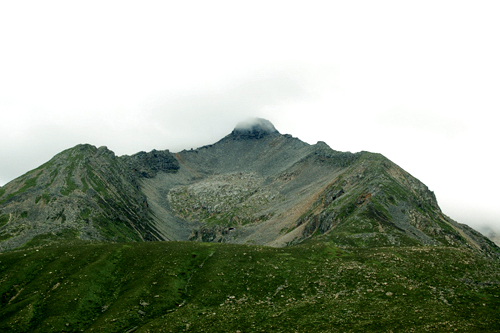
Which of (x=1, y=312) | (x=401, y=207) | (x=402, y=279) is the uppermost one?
(x=401, y=207)

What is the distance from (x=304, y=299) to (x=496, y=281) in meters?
25.0

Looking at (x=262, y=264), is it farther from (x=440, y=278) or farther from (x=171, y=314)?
(x=440, y=278)

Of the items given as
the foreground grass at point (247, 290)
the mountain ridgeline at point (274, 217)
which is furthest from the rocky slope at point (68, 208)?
the foreground grass at point (247, 290)

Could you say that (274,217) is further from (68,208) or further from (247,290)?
(247,290)

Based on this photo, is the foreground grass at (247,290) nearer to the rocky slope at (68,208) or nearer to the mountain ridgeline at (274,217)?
the mountain ridgeline at (274,217)

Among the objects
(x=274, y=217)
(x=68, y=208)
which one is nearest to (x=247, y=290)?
(x=68, y=208)

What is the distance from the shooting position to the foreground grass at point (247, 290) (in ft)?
105

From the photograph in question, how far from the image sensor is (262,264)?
52.8 meters

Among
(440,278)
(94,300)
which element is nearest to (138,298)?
(94,300)

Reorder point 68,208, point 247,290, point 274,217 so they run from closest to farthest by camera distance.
A: point 247,290
point 68,208
point 274,217

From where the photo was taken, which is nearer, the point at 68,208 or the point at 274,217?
the point at 68,208

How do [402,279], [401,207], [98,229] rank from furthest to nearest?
[98,229], [401,207], [402,279]

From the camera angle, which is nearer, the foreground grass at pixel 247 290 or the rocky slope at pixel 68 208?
the foreground grass at pixel 247 290

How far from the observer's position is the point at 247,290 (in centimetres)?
4462
